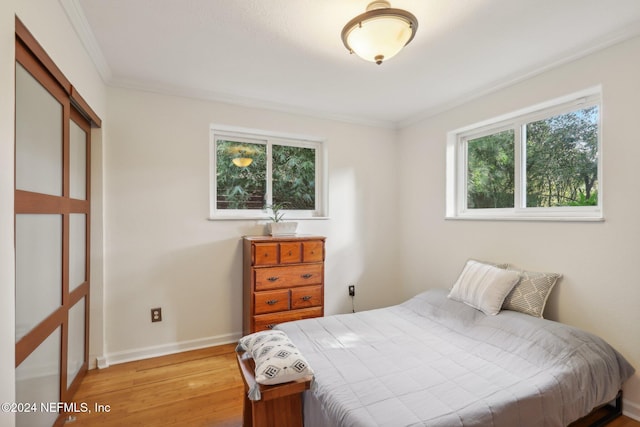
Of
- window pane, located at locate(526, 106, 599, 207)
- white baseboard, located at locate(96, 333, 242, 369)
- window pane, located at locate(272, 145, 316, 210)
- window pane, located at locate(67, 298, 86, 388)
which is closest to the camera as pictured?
window pane, located at locate(67, 298, 86, 388)

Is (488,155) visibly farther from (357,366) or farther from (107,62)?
(107,62)

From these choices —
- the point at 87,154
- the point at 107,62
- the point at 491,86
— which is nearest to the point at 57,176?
the point at 87,154

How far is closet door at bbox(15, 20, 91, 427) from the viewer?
136cm

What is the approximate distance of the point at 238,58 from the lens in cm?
231

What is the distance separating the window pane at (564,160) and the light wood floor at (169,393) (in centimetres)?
148

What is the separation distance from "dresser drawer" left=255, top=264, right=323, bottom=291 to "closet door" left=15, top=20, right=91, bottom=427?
1.31 metres

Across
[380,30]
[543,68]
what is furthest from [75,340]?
[543,68]

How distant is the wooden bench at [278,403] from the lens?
1432 millimetres

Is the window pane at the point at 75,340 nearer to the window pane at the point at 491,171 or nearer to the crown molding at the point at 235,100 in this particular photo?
the crown molding at the point at 235,100

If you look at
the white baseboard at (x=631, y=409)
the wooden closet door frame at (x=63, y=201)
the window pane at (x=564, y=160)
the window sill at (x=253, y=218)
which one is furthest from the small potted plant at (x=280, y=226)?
the white baseboard at (x=631, y=409)

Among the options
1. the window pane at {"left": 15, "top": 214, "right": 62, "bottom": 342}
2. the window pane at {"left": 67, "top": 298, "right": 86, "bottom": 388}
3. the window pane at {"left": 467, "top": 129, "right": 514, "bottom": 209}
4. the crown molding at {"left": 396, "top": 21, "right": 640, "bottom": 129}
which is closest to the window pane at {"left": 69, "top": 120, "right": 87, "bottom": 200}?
the window pane at {"left": 15, "top": 214, "right": 62, "bottom": 342}

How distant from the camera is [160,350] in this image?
279cm

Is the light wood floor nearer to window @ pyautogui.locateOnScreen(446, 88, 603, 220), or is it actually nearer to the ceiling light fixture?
window @ pyautogui.locateOnScreen(446, 88, 603, 220)

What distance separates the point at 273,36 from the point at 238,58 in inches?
16.2
